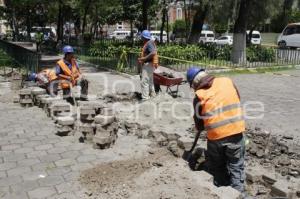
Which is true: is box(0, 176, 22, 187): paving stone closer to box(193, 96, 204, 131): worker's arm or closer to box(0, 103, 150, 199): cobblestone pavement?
box(0, 103, 150, 199): cobblestone pavement

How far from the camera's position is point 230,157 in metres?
5.27

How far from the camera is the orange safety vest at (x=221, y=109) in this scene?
5012 millimetres

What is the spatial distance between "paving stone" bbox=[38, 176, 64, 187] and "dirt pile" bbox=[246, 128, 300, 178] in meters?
2.80

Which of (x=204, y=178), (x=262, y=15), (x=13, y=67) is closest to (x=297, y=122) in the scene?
(x=204, y=178)

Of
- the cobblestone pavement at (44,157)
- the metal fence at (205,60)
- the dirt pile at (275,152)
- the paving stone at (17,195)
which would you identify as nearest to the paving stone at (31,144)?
the cobblestone pavement at (44,157)

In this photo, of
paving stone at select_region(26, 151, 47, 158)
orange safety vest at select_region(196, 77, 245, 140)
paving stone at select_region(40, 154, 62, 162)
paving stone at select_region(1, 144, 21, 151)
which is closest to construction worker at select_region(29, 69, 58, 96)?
paving stone at select_region(1, 144, 21, 151)

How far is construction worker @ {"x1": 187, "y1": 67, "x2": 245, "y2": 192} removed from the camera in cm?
502

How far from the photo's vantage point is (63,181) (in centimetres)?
566

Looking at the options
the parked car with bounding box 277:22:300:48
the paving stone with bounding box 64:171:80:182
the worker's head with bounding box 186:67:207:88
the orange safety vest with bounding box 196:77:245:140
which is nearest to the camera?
the orange safety vest with bounding box 196:77:245:140

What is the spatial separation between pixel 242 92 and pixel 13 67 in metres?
9.71

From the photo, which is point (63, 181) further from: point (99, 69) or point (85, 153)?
point (99, 69)

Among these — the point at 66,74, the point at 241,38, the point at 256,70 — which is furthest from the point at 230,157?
the point at 241,38

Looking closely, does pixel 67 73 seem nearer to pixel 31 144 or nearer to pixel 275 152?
pixel 31 144

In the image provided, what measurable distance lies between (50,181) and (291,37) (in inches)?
1268
